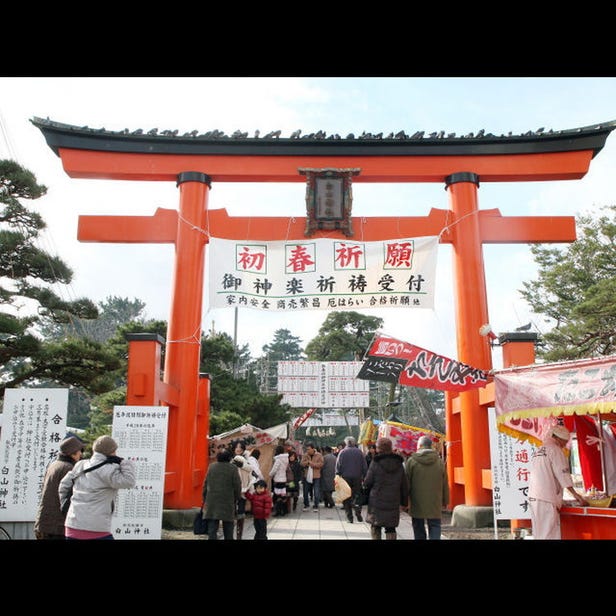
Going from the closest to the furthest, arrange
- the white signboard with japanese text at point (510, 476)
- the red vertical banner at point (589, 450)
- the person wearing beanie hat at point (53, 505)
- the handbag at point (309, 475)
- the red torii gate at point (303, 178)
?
the person wearing beanie hat at point (53, 505), the red vertical banner at point (589, 450), the white signboard with japanese text at point (510, 476), the red torii gate at point (303, 178), the handbag at point (309, 475)

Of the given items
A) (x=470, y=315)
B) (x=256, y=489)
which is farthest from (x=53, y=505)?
(x=470, y=315)

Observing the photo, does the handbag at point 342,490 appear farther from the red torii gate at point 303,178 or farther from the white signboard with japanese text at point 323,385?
the white signboard with japanese text at point 323,385

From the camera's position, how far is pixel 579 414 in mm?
5746

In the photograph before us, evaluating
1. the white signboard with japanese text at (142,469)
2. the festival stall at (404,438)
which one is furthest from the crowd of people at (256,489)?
the festival stall at (404,438)

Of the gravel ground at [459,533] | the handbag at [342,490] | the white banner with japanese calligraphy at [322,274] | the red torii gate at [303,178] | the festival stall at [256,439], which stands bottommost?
the gravel ground at [459,533]

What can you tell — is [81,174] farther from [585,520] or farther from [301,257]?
[585,520]

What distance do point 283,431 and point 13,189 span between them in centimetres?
895

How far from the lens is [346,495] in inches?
400

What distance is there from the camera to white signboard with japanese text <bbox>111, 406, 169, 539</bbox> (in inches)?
305

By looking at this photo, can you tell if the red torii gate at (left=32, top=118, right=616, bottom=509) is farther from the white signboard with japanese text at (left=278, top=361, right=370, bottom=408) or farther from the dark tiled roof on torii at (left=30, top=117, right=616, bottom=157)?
the white signboard with japanese text at (left=278, top=361, right=370, bottom=408)

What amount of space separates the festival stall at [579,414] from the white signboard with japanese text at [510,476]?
1.32 m

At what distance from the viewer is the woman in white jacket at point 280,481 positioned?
38.5 ft

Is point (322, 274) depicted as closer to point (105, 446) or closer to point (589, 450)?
point (589, 450)

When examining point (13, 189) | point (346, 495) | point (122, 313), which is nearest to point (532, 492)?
point (346, 495)
